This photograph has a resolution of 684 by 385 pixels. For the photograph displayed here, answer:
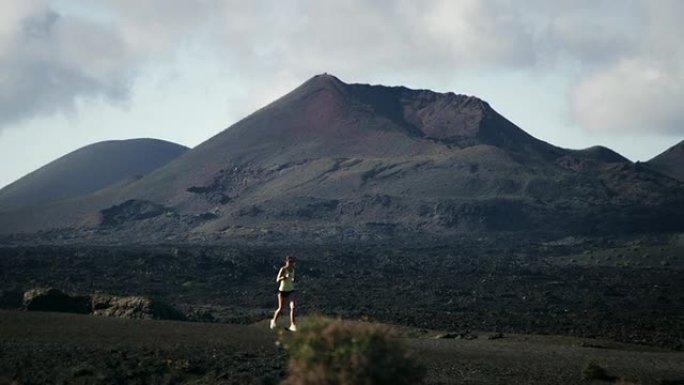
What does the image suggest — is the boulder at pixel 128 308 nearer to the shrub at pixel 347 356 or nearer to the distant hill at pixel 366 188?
the shrub at pixel 347 356

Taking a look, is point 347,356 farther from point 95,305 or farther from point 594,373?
point 95,305

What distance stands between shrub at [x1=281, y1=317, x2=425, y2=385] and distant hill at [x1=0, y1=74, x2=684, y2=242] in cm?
A: 8699

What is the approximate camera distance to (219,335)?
19.3 meters

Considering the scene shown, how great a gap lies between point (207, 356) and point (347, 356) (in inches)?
261

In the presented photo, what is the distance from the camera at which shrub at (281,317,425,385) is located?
1050 centimetres

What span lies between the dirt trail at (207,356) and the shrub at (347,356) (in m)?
4.25

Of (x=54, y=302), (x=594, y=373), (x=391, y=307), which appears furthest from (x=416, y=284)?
(x=594, y=373)

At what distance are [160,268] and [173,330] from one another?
39615 mm

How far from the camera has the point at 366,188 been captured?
4894 inches

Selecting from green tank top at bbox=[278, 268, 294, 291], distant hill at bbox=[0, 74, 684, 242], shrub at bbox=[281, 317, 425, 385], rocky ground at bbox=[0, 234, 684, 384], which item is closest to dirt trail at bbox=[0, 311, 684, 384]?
rocky ground at bbox=[0, 234, 684, 384]

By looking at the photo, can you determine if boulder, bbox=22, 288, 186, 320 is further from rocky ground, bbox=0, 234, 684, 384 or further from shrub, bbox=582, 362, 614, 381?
shrub, bbox=582, 362, 614, 381

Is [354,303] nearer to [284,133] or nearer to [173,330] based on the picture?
[173,330]

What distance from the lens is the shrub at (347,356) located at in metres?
10.5

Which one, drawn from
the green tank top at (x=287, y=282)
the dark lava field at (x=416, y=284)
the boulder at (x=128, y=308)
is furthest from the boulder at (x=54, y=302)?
the green tank top at (x=287, y=282)
